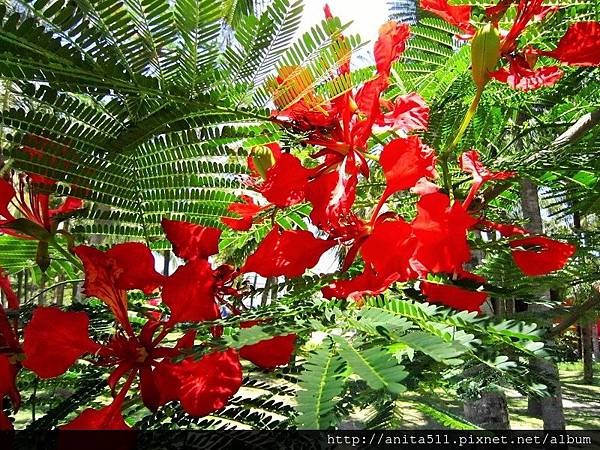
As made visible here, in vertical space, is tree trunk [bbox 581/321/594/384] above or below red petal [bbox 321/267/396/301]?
below

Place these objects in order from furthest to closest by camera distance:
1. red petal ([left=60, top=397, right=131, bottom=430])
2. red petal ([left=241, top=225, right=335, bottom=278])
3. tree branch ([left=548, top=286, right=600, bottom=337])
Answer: tree branch ([left=548, top=286, right=600, bottom=337]) < red petal ([left=241, top=225, right=335, bottom=278]) < red petal ([left=60, top=397, right=131, bottom=430])

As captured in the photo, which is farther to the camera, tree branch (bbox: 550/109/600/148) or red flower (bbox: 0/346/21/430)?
tree branch (bbox: 550/109/600/148)

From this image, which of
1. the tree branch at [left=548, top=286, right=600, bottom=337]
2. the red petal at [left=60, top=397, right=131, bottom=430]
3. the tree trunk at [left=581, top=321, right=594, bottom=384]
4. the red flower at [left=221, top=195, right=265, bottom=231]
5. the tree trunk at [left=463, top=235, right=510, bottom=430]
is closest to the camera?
the red petal at [left=60, top=397, right=131, bottom=430]

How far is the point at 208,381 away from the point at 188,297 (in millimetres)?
91

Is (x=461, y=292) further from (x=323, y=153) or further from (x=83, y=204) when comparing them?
(x=83, y=204)

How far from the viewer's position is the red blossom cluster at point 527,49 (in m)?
0.66

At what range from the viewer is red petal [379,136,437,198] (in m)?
0.57

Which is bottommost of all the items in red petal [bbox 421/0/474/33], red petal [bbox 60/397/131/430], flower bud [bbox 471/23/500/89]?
red petal [bbox 60/397/131/430]

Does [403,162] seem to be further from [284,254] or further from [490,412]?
[490,412]

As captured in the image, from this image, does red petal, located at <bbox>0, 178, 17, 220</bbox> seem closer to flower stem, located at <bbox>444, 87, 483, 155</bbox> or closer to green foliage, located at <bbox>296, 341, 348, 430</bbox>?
green foliage, located at <bbox>296, 341, 348, 430</bbox>

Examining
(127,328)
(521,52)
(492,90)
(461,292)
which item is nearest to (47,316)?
(127,328)

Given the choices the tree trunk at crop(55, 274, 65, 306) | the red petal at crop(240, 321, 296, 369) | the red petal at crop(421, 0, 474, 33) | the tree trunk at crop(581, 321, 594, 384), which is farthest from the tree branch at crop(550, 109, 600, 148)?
the tree trunk at crop(581, 321, 594, 384)

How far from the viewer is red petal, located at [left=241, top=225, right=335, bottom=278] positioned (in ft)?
1.98

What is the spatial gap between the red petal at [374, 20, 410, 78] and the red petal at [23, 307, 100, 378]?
1.52 ft
